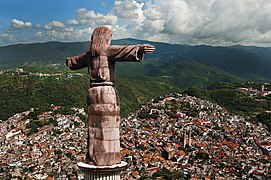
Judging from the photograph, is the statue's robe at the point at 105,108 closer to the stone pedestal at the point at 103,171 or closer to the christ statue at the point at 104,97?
the christ statue at the point at 104,97

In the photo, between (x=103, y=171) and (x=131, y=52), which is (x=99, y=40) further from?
A: (x=103, y=171)

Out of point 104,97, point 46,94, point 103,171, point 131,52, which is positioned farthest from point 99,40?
point 46,94

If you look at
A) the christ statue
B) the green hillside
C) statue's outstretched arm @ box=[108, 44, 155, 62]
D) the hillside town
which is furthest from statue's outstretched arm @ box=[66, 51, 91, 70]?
the green hillside

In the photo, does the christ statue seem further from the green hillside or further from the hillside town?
the green hillside

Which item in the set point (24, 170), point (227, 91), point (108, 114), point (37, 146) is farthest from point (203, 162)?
point (227, 91)

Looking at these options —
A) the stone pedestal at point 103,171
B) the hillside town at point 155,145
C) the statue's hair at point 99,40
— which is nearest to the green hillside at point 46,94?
the hillside town at point 155,145
